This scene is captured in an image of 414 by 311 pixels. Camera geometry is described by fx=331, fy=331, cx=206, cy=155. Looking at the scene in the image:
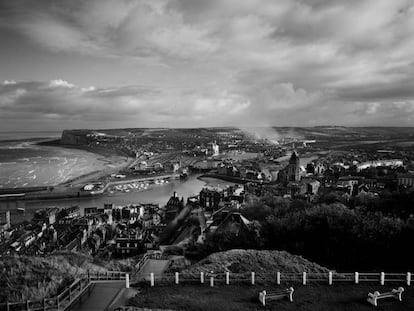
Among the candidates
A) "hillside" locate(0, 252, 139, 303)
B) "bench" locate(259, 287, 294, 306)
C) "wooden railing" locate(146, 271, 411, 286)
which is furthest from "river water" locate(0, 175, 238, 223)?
"bench" locate(259, 287, 294, 306)

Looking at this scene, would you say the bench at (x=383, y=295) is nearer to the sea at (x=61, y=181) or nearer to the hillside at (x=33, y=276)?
the hillside at (x=33, y=276)

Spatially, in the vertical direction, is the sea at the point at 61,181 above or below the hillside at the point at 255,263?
below

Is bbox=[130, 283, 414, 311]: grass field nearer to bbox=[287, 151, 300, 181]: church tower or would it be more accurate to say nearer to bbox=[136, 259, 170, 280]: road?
bbox=[136, 259, 170, 280]: road

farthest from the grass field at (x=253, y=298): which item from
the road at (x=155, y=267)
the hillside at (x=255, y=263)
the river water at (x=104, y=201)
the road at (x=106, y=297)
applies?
the river water at (x=104, y=201)

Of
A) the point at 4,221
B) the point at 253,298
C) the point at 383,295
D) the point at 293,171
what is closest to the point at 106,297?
the point at 253,298

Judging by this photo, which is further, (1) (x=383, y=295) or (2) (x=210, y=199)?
(2) (x=210, y=199)

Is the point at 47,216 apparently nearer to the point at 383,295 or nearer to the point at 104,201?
the point at 104,201
